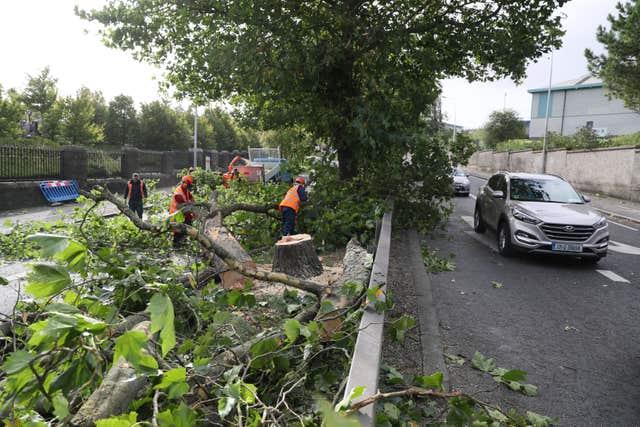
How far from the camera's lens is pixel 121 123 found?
39.9 m

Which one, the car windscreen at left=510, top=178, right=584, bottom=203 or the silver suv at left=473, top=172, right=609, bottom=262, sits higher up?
the car windscreen at left=510, top=178, right=584, bottom=203

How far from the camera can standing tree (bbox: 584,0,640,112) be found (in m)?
20.2

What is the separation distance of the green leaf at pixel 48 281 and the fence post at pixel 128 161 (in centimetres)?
2485

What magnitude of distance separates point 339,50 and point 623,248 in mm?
8043

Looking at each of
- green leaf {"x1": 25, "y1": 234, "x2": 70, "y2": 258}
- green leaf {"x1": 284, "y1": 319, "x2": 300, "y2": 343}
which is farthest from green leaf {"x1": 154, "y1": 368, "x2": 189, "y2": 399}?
green leaf {"x1": 284, "y1": 319, "x2": 300, "y2": 343}

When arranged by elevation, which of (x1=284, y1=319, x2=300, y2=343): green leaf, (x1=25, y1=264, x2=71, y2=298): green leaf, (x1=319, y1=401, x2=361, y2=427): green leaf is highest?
(x1=25, y1=264, x2=71, y2=298): green leaf

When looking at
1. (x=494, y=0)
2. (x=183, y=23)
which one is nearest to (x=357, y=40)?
(x=494, y=0)

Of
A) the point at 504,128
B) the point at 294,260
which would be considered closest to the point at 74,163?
the point at 294,260

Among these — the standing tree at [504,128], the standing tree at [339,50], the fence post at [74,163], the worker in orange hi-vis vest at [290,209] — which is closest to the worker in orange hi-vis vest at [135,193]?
the standing tree at [339,50]

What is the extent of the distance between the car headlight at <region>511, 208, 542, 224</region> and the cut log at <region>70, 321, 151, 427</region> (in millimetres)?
8268

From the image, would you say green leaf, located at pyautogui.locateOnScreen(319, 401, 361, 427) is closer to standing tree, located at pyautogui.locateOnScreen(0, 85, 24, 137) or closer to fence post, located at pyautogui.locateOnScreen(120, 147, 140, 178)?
fence post, located at pyautogui.locateOnScreen(120, 147, 140, 178)

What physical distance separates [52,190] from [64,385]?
19.6m

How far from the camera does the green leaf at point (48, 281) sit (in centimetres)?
193

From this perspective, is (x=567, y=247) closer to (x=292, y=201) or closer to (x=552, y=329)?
(x=552, y=329)
